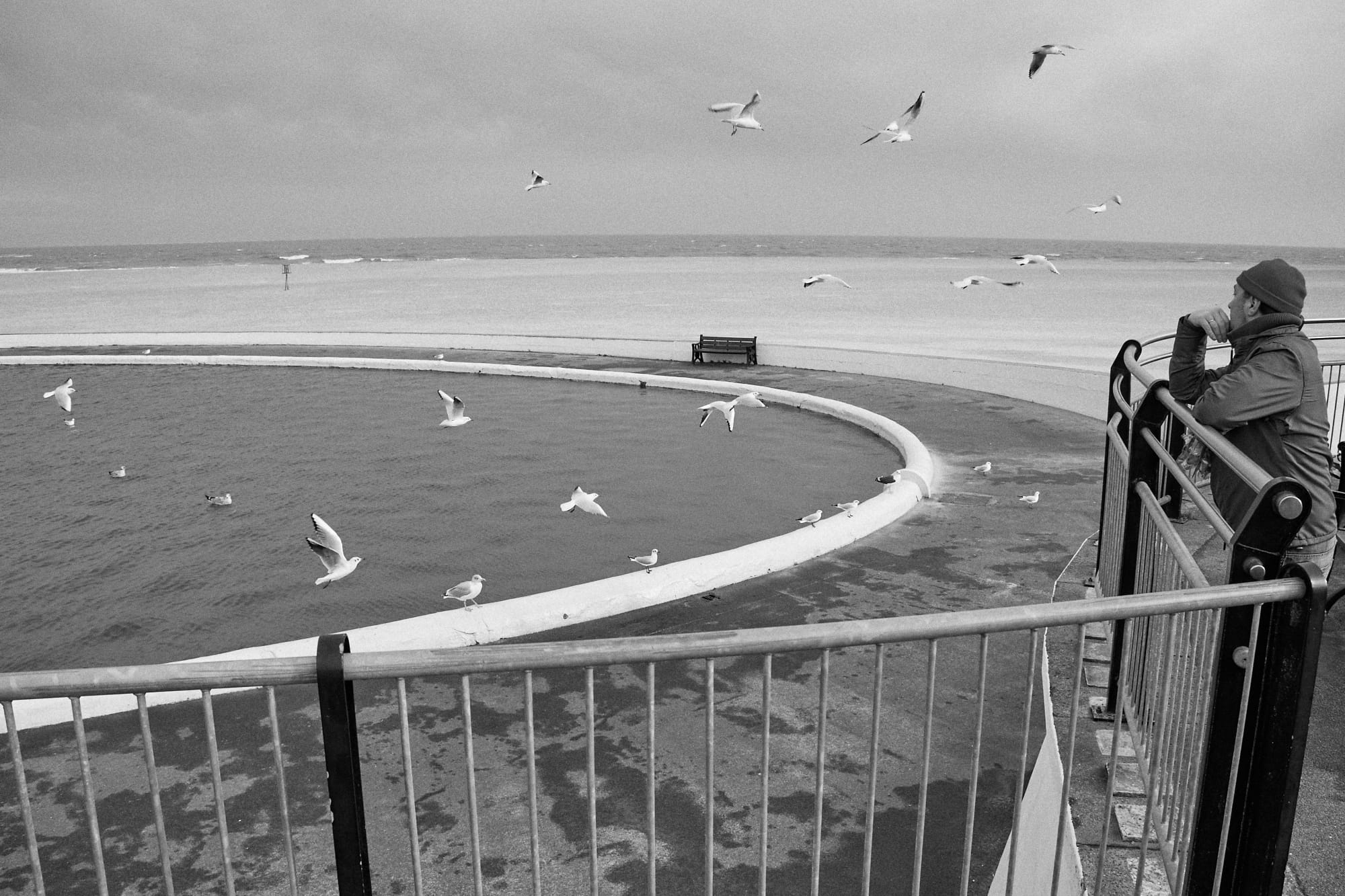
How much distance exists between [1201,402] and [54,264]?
446ft

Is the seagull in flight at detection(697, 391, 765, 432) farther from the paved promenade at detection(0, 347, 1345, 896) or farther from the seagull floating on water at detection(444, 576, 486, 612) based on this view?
the seagull floating on water at detection(444, 576, 486, 612)

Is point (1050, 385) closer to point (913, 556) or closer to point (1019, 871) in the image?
point (913, 556)

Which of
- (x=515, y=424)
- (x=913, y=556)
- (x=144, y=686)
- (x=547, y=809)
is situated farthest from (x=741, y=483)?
(x=144, y=686)

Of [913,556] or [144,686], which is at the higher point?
[144,686]

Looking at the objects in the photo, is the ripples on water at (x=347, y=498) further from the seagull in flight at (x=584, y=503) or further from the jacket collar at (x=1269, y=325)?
the jacket collar at (x=1269, y=325)

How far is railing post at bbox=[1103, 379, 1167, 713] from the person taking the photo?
462 cm

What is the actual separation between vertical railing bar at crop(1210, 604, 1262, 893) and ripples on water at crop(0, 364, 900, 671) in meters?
5.89

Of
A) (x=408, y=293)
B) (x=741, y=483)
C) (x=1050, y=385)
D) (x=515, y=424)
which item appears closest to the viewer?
(x=741, y=483)

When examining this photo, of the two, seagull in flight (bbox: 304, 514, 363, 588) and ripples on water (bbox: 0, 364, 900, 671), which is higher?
seagull in flight (bbox: 304, 514, 363, 588)

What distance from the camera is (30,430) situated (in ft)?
50.1

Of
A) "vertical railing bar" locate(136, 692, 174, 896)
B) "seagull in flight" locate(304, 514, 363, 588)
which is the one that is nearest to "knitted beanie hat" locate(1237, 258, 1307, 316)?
"vertical railing bar" locate(136, 692, 174, 896)

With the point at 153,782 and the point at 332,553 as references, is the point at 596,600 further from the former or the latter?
the point at 153,782

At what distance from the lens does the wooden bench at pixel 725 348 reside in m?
22.2

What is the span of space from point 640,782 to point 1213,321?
11.1 ft
